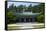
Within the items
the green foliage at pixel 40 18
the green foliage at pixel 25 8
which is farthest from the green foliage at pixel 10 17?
the green foliage at pixel 40 18

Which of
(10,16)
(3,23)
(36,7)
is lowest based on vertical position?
(3,23)

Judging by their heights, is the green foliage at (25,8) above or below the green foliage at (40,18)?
above

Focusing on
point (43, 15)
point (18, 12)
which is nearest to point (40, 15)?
point (43, 15)

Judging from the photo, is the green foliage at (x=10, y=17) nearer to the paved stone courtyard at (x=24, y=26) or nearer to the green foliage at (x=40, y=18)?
the paved stone courtyard at (x=24, y=26)

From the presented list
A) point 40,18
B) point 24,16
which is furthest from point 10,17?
point 40,18

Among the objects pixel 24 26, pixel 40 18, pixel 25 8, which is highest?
pixel 25 8

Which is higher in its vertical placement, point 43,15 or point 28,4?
point 28,4

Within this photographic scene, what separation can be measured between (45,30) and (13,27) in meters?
0.57

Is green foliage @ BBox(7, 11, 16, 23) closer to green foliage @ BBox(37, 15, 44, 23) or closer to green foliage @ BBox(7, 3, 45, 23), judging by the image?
green foliage @ BBox(7, 3, 45, 23)

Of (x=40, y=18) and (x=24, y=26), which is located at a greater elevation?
(x=40, y=18)

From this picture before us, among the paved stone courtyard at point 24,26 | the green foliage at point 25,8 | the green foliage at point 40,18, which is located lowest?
the paved stone courtyard at point 24,26

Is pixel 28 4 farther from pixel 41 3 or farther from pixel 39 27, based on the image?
pixel 39 27

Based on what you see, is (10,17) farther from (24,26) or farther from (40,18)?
(40,18)

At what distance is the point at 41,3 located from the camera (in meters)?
1.73
